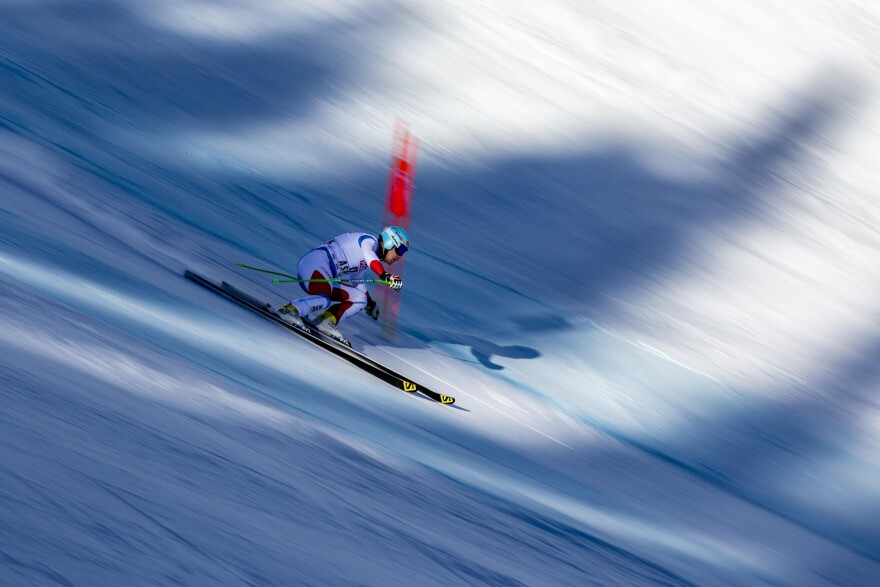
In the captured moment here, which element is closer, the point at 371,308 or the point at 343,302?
the point at 343,302

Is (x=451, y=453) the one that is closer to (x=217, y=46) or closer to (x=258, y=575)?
(x=258, y=575)

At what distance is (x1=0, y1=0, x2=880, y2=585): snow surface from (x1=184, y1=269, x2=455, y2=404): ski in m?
0.12

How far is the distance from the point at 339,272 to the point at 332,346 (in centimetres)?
50

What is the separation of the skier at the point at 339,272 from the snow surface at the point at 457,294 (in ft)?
1.10

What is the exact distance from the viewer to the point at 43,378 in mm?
3822

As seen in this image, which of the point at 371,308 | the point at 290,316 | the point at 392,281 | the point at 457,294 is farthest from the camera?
the point at 457,294

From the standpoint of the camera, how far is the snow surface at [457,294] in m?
3.83

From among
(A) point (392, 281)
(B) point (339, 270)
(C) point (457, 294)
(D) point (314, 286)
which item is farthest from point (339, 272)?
(C) point (457, 294)

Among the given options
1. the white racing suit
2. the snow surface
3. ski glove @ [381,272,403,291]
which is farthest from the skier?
the snow surface

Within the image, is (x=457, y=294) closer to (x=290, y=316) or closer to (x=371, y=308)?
(x=371, y=308)

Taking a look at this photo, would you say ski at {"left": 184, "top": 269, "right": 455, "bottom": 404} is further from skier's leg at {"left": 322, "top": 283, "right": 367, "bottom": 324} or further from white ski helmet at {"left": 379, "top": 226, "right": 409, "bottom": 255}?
white ski helmet at {"left": 379, "top": 226, "right": 409, "bottom": 255}

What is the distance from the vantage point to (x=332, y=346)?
7121mm

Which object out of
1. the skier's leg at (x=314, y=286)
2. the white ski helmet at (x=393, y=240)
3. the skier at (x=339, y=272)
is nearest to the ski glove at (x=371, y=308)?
the skier at (x=339, y=272)

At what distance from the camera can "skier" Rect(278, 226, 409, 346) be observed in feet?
23.9
